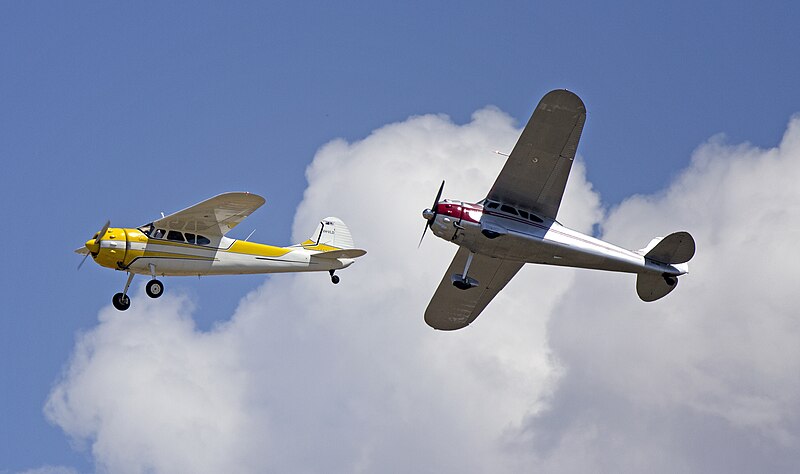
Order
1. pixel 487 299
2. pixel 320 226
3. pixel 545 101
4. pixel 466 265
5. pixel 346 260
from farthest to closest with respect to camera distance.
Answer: pixel 320 226
pixel 346 260
pixel 487 299
pixel 466 265
pixel 545 101

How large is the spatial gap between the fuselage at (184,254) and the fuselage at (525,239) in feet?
29.2

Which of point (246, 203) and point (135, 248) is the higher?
point (246, 203)

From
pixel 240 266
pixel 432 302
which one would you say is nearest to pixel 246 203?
pixel 240 266

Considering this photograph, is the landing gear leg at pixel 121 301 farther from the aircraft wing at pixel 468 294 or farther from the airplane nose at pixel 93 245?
the aircraft wing at pixel 468 294

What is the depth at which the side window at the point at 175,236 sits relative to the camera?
41.2 meters

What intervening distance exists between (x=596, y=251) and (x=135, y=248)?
537 inches

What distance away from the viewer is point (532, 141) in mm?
34250

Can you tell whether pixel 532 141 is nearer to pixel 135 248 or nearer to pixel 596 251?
pixel 596 251

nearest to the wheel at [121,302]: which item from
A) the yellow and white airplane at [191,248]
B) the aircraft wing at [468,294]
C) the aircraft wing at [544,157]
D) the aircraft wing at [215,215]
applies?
the yellow and white airplane at [191,248]

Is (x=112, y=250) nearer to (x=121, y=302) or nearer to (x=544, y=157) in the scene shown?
(x=121, y=302)

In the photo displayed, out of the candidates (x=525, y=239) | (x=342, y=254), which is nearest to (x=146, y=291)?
(x=342, y=254)

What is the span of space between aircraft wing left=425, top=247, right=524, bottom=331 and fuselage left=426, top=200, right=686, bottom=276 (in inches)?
83.6

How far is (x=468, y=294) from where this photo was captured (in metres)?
40.2

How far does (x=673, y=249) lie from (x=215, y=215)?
13.6 metres
